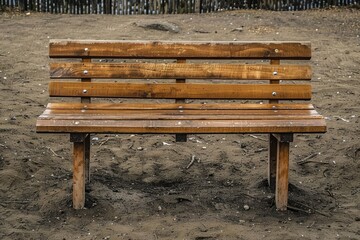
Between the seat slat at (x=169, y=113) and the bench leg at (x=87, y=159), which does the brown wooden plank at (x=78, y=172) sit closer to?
the seat slat at (x=169, y=113)

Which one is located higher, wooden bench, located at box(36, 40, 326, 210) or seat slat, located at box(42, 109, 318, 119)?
→ wooden bench, located at box(36, 40, 326, 210)

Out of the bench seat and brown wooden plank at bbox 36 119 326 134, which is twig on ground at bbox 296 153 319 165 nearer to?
the bench seat

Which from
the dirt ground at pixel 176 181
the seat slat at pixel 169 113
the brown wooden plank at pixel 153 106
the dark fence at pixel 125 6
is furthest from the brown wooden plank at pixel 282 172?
the dark fence at pixel 125 6

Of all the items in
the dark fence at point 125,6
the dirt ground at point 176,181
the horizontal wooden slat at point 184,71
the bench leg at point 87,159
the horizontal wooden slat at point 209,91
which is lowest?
the dirt ground at point 176,181

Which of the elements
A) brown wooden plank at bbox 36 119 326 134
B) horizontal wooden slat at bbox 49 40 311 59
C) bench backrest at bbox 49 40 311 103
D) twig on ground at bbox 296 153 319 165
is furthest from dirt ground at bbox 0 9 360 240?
horizontal wooden slat at bbox 49 40 311 59

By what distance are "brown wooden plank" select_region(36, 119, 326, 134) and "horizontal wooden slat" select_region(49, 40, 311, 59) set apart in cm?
66

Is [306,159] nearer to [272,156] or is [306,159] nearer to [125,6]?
[272,156]

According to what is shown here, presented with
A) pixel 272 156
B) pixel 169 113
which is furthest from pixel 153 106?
pixel 272 156

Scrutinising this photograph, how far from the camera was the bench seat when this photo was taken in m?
5.44

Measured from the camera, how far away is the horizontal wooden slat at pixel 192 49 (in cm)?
596

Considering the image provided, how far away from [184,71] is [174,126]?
0.68 meters

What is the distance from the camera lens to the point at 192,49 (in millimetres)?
5992

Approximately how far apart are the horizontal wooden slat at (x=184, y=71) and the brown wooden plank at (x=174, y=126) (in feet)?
1.87

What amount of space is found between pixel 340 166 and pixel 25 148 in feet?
8.37
